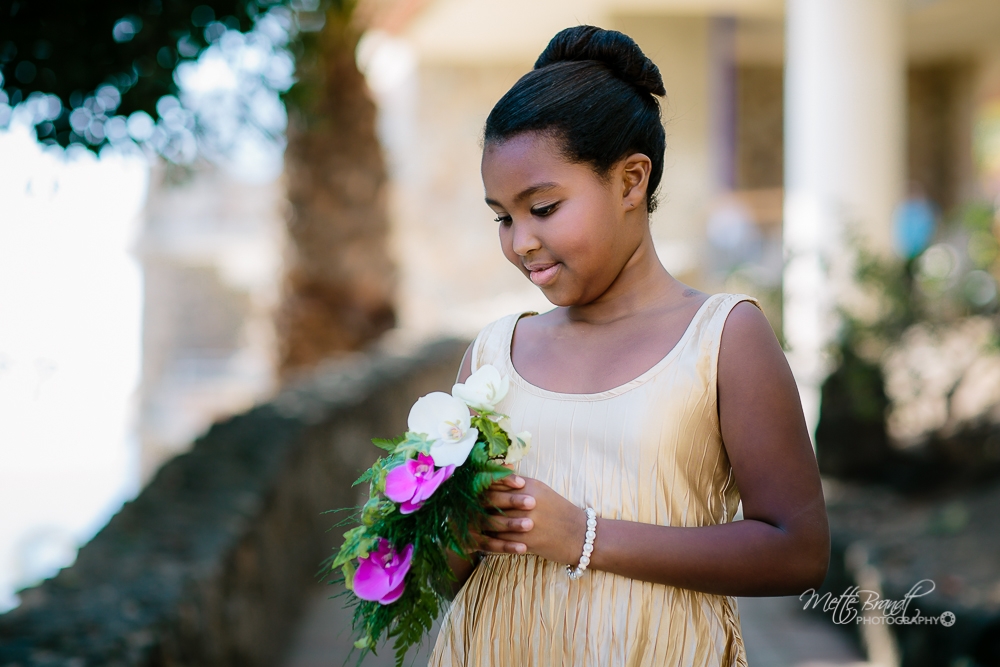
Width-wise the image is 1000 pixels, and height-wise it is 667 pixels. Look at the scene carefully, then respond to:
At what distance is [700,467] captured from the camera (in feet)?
4.96

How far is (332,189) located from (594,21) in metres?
6.22

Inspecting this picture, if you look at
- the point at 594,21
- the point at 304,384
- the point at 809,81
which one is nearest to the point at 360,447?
the point at 304,384

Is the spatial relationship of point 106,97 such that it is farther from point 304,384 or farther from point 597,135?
point 304,384

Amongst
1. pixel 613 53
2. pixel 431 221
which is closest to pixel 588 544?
pixel 613 53

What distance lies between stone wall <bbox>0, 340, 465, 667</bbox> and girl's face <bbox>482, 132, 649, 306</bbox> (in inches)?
63.4

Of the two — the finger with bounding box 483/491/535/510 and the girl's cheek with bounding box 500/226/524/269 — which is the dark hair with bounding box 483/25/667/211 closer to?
the girl's cheek with bounding box 500/226/524/269

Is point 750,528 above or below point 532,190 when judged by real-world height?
below

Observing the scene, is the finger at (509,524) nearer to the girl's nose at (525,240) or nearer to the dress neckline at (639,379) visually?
the dress neckline at (639,379)

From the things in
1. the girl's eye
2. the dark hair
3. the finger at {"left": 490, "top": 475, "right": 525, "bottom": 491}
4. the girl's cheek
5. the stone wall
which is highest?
the dark hair

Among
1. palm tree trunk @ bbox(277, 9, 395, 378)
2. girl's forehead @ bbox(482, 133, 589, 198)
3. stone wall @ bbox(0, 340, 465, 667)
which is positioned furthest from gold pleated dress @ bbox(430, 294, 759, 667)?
palm tree trunk @ bbox(277, 9, 395, 378)

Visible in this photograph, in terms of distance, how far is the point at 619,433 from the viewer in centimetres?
149

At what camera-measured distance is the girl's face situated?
58.2 inches

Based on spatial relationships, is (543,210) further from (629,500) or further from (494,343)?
(629,500)

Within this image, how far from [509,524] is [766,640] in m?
3.48
